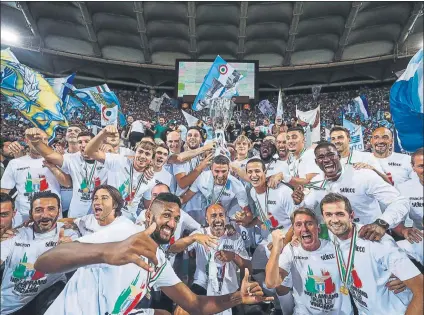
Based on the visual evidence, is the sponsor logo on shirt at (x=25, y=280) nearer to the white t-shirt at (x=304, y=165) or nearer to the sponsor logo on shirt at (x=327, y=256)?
the sponsor logo on shirt at (x=327, y=256)

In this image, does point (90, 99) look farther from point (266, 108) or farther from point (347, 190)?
point (266, 108)

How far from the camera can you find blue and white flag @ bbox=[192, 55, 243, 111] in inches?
180

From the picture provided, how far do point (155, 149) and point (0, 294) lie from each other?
1.84m

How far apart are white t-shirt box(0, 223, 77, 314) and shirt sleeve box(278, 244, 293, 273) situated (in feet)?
5.82

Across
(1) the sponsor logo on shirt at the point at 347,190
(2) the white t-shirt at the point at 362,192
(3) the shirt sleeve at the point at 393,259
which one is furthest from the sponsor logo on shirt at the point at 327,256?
(1) the sponsor logo on shirt at the point at 347,190

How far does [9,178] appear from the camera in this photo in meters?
3.35

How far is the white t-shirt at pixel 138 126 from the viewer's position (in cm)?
507

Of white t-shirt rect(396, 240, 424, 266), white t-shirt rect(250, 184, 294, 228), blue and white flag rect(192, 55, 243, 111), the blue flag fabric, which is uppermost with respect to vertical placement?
blue and white flag rect(192, 55, 243, 111)

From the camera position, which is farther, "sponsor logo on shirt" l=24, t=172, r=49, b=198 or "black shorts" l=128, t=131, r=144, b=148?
"black shorts" l=128, t=131, r=144, b=148

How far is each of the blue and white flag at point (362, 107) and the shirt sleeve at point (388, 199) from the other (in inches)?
82.5

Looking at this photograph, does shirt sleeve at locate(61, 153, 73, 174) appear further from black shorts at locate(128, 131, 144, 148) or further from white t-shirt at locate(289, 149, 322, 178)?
white t-shirt at locate(289, 149, 322, 178)

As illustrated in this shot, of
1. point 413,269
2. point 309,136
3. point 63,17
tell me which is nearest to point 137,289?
point 413,269

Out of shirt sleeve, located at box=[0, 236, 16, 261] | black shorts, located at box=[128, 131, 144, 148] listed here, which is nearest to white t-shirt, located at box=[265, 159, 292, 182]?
black shorts, located at box=[128, 131, 144, 148]

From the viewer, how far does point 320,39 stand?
9.65 meters
